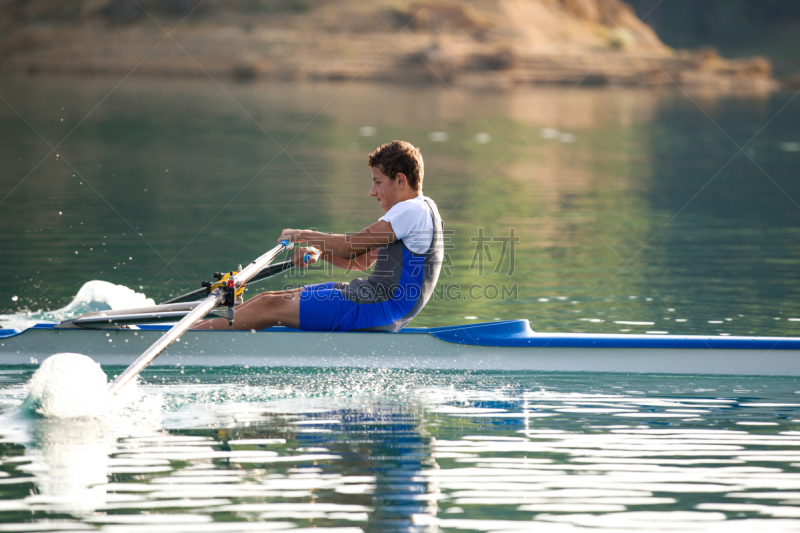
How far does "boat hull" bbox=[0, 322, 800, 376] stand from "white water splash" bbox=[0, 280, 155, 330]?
108cm

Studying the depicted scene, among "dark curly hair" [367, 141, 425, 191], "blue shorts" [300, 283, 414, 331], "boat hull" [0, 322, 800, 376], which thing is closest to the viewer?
"dark curly hair" [367, 141, 425, 191]

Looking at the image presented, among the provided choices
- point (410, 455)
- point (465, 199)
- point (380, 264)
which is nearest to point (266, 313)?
point (380, 264)

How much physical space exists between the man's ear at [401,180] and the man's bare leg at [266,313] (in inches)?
47.9

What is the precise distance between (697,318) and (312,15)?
47.5m

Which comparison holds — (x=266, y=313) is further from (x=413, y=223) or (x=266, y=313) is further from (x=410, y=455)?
(x=410, y=455)

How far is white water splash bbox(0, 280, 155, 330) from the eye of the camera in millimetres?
8602

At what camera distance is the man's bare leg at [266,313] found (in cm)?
742

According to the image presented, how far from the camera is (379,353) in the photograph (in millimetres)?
7488

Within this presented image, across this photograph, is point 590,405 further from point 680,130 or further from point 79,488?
point 680,130

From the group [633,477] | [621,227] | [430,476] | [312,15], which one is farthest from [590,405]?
[312,15]

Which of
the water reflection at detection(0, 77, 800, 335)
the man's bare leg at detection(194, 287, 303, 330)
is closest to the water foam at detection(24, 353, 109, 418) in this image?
the man's bare leg at detection(194, 287, 303, 330)

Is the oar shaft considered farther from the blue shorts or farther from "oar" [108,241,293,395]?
the blue shorts

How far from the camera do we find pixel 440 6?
55094mm

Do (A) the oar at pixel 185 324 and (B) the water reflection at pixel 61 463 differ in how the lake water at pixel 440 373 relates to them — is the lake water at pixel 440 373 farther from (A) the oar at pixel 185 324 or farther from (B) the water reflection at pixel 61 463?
(A) the oar at pixel 185 324
